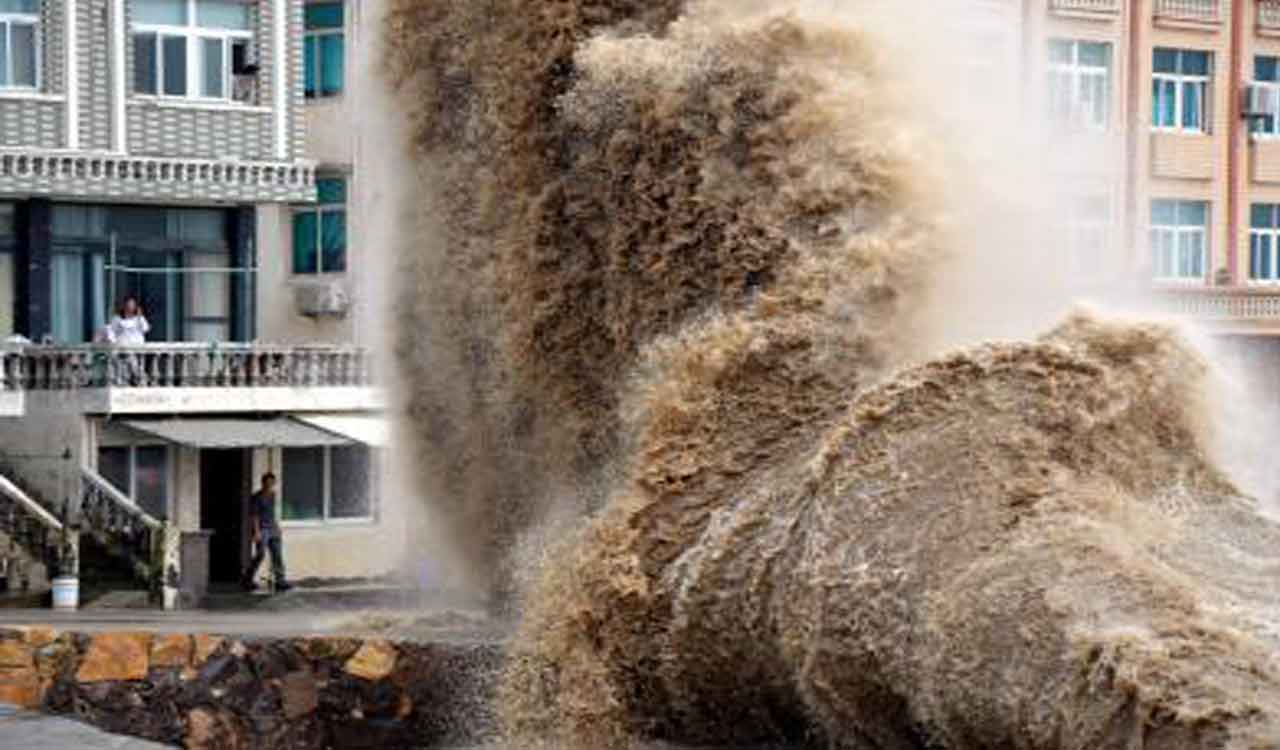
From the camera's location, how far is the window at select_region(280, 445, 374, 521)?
3984 centimetres

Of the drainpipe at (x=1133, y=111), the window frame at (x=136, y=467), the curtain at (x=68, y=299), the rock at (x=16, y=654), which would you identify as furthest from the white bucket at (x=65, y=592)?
the drainpipe at (x=1133, y=111)

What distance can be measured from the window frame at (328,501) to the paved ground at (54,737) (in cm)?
2261

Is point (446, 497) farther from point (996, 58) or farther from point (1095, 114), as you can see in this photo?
point (1095, 114)

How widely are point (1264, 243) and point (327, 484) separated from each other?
66.2 feet

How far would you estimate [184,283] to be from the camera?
132ft

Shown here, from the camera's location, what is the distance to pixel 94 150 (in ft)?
126

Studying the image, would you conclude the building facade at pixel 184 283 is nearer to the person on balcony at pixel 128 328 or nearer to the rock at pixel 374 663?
the person on balcony at pixel 128 328

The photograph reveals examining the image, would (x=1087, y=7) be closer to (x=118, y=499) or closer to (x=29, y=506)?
(x=118, y=499)

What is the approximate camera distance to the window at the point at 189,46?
128ft

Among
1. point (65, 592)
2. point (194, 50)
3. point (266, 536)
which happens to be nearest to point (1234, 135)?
point (194, 50)

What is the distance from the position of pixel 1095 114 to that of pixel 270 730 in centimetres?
3225

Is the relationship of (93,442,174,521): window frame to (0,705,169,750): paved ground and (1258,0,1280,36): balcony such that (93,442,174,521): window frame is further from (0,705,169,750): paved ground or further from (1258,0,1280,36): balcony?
(1258,0,1280,36): balcony

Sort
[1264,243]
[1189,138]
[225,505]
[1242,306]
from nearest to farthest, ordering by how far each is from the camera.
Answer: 1. [225,505]
2. [1189,138]
3. [1242,306]
4. [1264,243]

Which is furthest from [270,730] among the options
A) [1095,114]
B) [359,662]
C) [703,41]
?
[1095,114]
